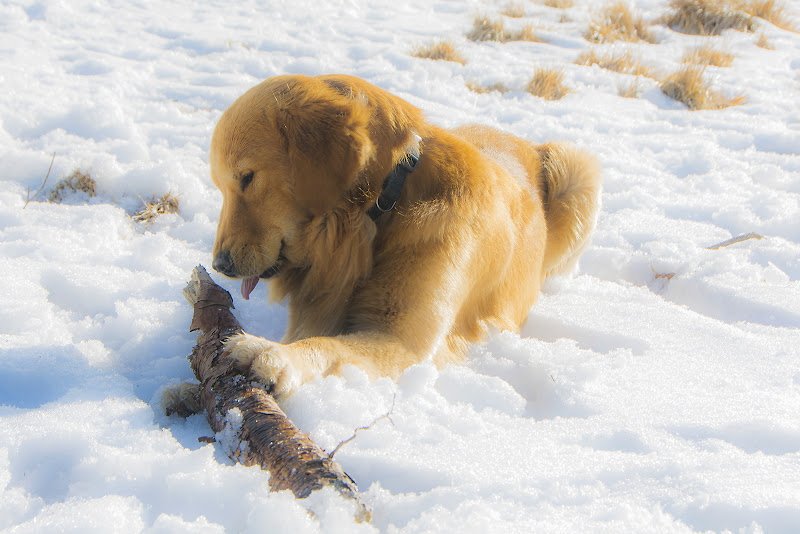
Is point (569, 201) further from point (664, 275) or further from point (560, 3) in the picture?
point (560, 3)

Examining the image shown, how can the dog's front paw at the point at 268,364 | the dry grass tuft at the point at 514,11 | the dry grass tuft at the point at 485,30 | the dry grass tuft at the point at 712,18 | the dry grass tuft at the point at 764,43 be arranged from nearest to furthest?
the dog's front paw at the point at 268,364, the dry grass tuft at the point at 485,30, the dry grass tuft at the point at 764,43, the dry grass tuft at the point at 712,18, the dry grass tuft at the point at 514,11

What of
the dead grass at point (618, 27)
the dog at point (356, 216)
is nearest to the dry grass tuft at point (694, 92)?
the dead grass at point (618, 27)

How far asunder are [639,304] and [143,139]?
359cm

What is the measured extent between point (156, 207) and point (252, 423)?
2.48 meters

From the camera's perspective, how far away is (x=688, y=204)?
16.3 feet

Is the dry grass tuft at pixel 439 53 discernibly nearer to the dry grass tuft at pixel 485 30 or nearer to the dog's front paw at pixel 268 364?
the dry grass tuft at pixel 485 30

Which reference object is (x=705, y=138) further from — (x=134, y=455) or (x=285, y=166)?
(x=134, y=455)

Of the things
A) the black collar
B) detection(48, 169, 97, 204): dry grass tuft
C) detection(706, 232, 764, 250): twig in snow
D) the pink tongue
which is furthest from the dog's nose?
detection(706, 232, 764, 250): twig in snow

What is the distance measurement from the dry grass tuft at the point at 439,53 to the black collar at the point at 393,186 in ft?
15.8

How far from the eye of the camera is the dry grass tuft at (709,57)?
7.92 metres

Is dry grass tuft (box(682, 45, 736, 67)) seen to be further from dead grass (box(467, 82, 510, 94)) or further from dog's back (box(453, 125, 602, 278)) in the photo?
dog's back (box(453, 125, 602, 278))

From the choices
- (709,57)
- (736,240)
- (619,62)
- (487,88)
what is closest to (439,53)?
(487,88)

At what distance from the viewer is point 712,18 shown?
9289mm

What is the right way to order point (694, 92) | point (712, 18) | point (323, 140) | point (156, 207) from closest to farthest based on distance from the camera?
point (323, 140)
point (156, 207)
point (694, 92)
point (712, 18)
